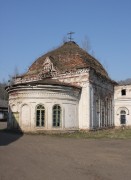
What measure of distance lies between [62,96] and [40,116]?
263 centimetres

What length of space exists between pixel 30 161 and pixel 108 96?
911 inches

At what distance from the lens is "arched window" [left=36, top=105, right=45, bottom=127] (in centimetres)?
2342

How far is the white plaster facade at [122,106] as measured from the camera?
34.8 m

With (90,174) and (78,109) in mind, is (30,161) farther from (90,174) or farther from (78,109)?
(78,109)

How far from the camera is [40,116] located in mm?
23469

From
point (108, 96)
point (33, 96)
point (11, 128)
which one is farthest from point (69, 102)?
point (108, 96)

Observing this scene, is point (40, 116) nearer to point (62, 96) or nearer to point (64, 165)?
point (62, 96)

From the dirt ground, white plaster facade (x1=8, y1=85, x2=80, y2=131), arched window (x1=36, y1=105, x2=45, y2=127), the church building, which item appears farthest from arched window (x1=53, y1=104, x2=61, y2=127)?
the dirt ground

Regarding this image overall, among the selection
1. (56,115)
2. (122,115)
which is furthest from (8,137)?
(122,115)

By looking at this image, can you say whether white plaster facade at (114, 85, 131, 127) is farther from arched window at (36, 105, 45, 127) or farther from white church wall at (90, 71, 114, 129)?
arched window at (36, 105, 45, 127)

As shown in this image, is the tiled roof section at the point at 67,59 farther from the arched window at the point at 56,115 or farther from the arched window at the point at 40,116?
the arched window at the point at 40,116

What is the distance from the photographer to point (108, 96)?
32.7m

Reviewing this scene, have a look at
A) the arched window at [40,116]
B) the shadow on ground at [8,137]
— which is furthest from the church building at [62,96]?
the shadow on ground at [8,137]

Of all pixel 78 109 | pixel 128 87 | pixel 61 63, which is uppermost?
pixel 61 63
